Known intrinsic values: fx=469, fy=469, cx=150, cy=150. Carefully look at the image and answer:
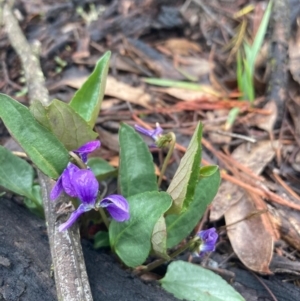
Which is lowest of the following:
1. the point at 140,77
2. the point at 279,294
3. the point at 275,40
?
the point at 279,294

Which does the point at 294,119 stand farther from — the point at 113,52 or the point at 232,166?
the point at 113,52

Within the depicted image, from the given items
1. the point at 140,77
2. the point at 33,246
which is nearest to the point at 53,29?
the point at 140,77

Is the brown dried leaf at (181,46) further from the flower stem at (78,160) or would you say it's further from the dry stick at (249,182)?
the flower stem at (78,160)

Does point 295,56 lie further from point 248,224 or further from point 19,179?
point 19,179

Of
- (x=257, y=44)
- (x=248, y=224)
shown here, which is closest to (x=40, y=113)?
(x=248, y=224)

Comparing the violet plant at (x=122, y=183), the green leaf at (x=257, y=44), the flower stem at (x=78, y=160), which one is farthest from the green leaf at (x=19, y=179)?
the green leaf at (x=257, y=44)

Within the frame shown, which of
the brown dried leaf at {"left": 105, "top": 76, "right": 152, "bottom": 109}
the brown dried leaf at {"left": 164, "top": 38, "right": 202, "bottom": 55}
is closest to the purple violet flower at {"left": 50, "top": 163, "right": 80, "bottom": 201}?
the brown dried leaf at {"left": 105, "top": 76, "right": 152, "bottom": 109}
